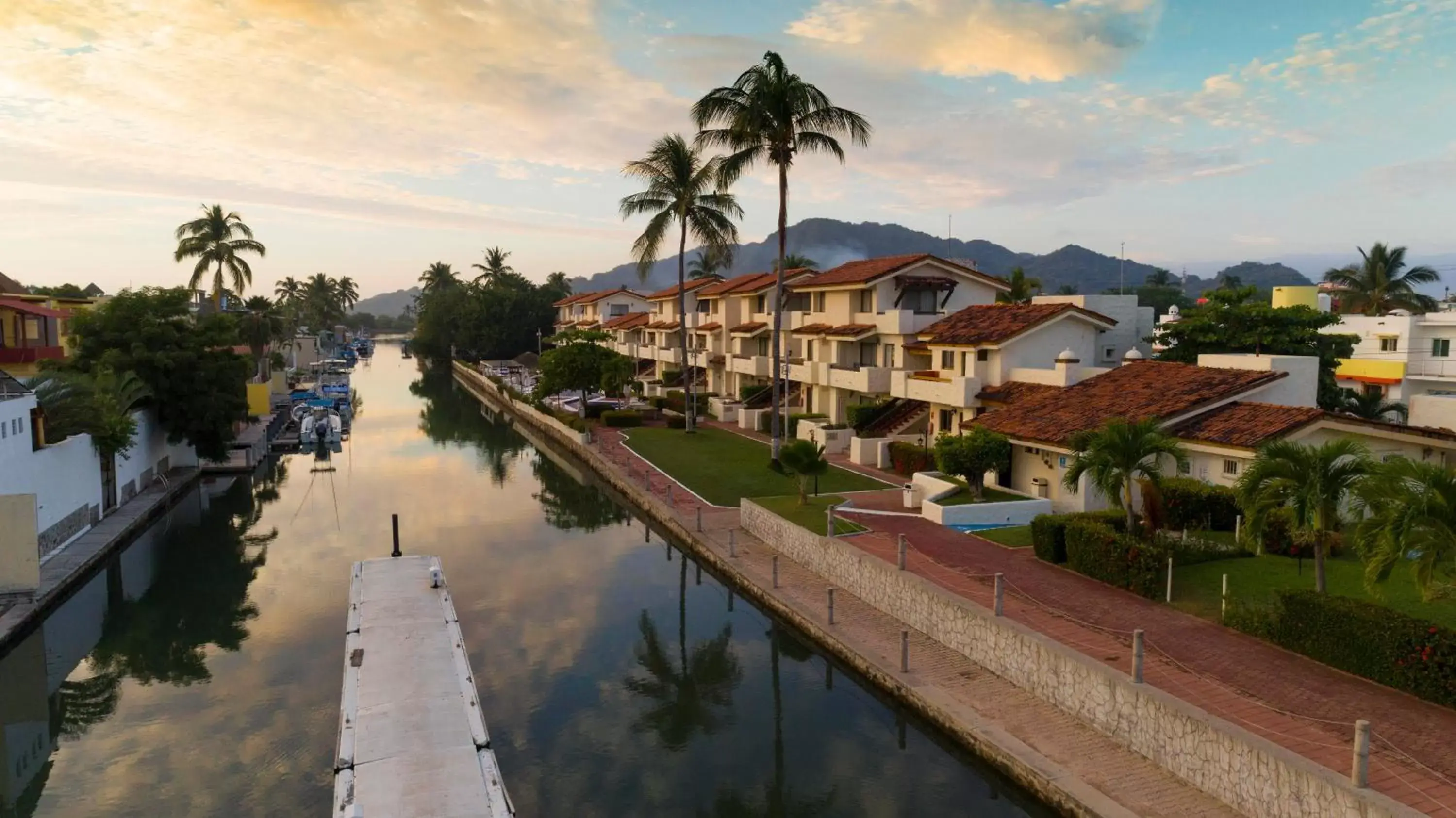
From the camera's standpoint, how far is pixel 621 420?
62.5m

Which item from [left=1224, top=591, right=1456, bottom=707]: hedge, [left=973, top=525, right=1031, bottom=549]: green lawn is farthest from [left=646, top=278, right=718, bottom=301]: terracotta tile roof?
[left=1224, top=591, right=1456, bottom=707]: hedge

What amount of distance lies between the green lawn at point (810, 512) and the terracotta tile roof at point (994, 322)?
10301 millimetres

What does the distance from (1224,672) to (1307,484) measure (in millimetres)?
4172

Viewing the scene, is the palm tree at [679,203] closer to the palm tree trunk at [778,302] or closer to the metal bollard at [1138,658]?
the palm tree trunk at [778,302]

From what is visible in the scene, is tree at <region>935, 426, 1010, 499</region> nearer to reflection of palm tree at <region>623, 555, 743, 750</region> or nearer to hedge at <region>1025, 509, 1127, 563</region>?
hedge at <region>1025, 509, 1127, 563</region>

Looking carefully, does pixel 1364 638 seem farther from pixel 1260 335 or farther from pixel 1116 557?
pixel 1260 335

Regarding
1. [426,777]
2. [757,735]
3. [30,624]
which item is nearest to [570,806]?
[426,777]

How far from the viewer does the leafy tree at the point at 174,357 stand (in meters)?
40.4

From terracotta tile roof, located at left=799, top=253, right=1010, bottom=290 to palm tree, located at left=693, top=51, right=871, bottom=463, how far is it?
960 centimetres

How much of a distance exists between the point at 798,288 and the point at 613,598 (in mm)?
32647

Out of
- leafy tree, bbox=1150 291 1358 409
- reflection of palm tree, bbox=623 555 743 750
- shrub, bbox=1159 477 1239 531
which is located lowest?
reflection of palm tree, bbox=623 555 743 750

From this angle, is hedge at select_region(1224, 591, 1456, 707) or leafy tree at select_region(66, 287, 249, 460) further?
leafy tree at select_region(66, 287, 249, 460)

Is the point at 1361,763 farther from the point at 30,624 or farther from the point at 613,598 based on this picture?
the point at 30,624

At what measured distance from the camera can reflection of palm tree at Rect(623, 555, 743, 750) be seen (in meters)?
19.6
